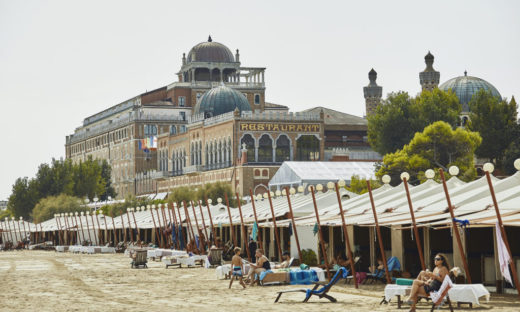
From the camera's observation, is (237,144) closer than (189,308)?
No

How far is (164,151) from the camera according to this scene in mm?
123750

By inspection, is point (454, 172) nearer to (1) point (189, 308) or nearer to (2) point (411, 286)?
(2) point (411, 286)

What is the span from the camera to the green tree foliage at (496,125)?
8788cm

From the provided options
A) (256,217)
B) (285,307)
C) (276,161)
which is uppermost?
(276,161)

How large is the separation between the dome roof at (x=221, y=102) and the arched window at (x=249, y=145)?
10353mm

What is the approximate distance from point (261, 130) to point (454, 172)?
257 ft

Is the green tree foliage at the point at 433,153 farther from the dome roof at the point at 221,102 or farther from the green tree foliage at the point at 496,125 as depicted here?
the dome roof at the point at 221,102

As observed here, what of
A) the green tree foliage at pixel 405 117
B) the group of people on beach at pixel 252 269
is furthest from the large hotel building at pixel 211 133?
the group of people on beach at pixel 252 269

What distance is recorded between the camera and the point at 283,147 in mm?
100812

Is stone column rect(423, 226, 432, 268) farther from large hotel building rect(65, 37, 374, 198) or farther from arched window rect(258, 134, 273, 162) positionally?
arched window rect(258, 134, 273, 162)

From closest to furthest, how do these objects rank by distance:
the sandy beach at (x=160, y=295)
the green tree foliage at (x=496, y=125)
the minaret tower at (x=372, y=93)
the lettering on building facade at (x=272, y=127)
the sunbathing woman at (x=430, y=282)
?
1. the sunbathing woman at (x=430, y=282)
2. the sandy beach at (x=160, y=295)
3. the green tree foliage at (x=496, y=125)
4. the lettering on building facade at (x=272, y=127)
5. the minaret tower at (x=372, y=93)

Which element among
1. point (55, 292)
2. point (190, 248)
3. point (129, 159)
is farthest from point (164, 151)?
point (55, 292)

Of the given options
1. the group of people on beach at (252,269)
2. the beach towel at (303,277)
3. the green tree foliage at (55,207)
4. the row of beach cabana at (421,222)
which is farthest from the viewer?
the green tree foliage at (55,207)

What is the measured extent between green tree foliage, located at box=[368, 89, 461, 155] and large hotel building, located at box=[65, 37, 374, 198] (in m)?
12.2
